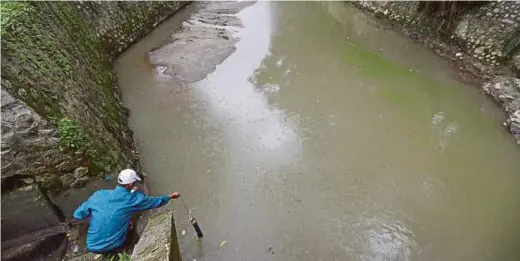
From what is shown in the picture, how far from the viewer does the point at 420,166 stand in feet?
22.8

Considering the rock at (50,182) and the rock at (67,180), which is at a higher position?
the rock at (50,182)

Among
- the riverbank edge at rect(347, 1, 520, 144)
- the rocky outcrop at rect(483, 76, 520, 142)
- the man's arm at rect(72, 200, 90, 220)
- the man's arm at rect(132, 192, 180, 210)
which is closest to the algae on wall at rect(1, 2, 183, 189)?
the man's arm at rect(72, 200, 90, 220)

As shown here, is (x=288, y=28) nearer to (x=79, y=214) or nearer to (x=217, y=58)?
(x=217, y=58)

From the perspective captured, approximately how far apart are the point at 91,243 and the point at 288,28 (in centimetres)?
1032

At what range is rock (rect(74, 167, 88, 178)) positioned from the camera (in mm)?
5242

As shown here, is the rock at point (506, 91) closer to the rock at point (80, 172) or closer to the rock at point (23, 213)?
the rock at point (80, 172)

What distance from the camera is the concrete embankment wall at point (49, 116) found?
4.71 metres

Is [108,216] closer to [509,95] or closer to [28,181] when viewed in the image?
[28,181]

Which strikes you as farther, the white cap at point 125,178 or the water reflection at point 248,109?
the water reflection at point 248,109

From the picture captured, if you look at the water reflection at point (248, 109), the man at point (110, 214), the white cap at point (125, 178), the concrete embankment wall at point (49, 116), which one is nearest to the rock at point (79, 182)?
the concrete embankment wall at point (49, 116)

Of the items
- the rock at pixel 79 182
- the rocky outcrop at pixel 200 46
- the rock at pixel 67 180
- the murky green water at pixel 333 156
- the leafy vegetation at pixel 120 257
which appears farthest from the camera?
the rocky outcrop at pixel 200 46

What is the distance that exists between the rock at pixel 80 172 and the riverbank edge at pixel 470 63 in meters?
7.08

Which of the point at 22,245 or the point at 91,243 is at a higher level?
the point at 91,243

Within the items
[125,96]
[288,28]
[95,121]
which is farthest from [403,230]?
[288,28]
